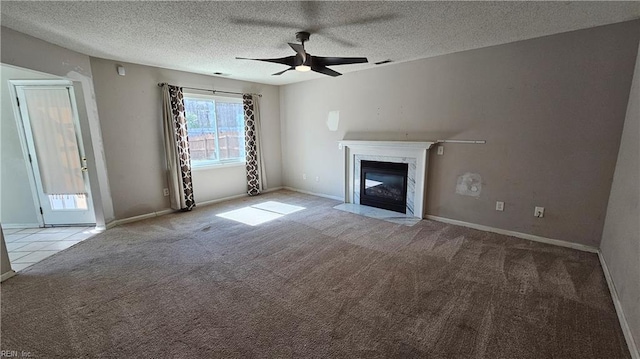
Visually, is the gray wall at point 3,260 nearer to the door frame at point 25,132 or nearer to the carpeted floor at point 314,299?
the carpeted floor at point 314,299

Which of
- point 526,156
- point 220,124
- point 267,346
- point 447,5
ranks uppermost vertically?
point 447,5

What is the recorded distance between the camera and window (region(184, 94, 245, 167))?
4930mm

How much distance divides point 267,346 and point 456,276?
185 centimetres

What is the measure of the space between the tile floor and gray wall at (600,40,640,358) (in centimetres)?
540

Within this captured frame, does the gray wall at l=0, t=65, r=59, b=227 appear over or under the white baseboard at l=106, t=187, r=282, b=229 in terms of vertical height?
over

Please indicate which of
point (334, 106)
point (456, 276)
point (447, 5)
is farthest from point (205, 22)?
point (456, 276)

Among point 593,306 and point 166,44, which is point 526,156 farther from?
point 166,44

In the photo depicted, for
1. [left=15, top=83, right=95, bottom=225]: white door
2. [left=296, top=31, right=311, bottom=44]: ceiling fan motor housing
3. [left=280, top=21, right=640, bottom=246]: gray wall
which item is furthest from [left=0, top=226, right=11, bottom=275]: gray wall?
[left=280, top=21, right=640, bottom=246]: gray wall

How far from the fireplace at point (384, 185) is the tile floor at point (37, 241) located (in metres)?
4.29

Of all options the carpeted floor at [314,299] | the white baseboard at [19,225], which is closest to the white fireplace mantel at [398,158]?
the carpeted floor at [314,299]

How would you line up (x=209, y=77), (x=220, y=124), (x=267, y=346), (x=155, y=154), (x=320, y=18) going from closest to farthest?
1. (x=267, y=346)
2. (x=320, y=18)
3. (x=155, y=154)
4. (x=209, y=77)
5. (x=220, y=124)

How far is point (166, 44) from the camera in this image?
3.09m

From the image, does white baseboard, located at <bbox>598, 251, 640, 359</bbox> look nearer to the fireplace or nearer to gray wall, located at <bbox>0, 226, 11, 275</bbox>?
the fireplace

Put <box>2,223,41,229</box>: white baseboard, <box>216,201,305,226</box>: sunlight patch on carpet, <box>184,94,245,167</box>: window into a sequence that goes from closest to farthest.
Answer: <box>2,223,41,229</box>: white baseboard < <box>216,201,305,226</box>: sunlight patch on carpet < <box>184,94,245,167</box>: window
